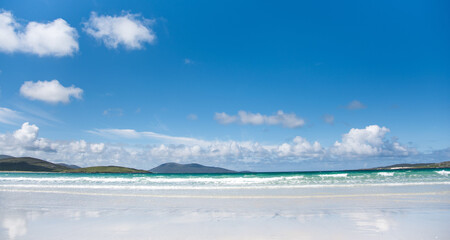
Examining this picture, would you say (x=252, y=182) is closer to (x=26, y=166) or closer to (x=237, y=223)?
(x=237, y=223)

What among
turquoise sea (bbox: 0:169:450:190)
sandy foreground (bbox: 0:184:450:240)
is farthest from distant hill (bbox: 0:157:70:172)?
sandy foreground (bbox: 0:184:450:240)

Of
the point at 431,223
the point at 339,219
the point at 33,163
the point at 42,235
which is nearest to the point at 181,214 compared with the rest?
the point at 42,235

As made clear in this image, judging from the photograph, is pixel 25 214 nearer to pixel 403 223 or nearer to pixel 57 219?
pixel 57 219

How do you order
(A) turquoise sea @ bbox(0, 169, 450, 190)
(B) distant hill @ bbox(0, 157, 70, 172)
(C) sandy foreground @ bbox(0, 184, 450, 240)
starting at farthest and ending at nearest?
1. (B) distant hill @ bbox(0, 157, 70, 172)
2. (A) turquoise sea @ bbox(0, 169, 450, 190)
3. (C) sandy foreground @ bbox(0, 184, 450, 240)

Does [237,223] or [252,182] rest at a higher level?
[237,223]

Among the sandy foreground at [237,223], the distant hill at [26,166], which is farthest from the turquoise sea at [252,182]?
the distant hill at [26,166]

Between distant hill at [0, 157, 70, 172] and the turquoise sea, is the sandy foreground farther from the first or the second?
distant hill at [0, 157, 70, 172]

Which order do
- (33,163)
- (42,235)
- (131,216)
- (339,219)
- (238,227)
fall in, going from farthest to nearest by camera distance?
1. (33,163)
2. (131,216)
3. (339,219)
4. (238,227)
5. (42,235)

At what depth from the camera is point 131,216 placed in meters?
10.4

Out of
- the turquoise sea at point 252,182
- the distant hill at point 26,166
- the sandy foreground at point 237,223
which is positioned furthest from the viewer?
the distant hill at point 26,166

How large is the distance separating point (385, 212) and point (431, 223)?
7.02 ft

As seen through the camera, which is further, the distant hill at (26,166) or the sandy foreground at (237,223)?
the distant hill at (26,166)

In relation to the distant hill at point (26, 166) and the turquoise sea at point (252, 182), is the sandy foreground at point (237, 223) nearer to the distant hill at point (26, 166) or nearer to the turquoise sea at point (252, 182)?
the turquoise sea at point (252, 182)

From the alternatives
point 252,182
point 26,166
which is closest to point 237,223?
point 252,182
